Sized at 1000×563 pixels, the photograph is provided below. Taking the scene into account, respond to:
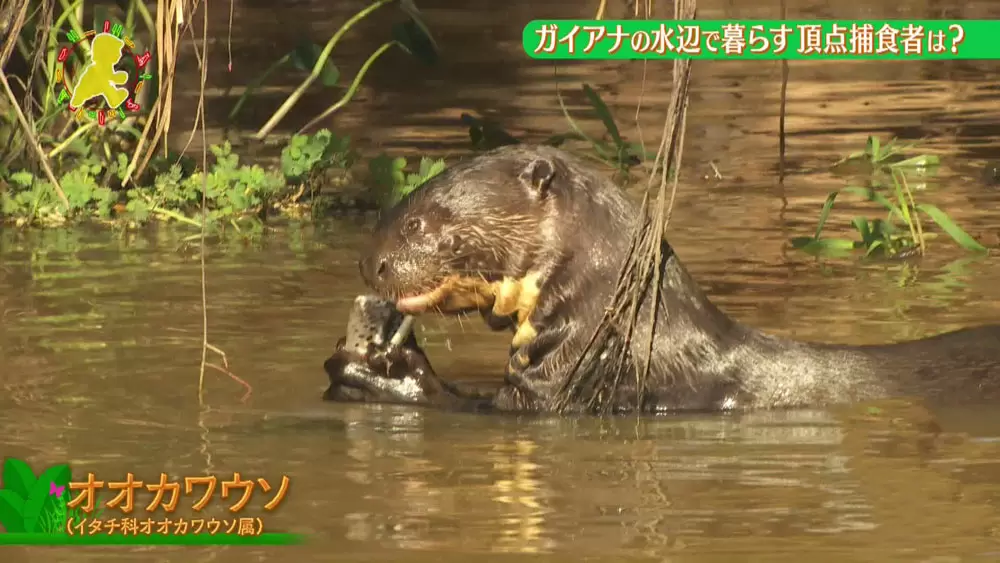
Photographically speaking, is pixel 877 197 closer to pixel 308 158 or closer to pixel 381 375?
pixel 308 158

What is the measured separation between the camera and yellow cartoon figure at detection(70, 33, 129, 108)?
920 cm

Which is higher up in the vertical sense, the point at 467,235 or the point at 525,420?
the point at 467,235

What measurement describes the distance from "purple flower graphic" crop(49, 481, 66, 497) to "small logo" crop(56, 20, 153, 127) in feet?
15.3

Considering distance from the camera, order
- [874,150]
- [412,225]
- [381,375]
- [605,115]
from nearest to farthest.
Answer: [412,225] → [381,375] → [874,150] → [605,115]

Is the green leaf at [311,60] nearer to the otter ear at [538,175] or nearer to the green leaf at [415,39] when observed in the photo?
the green leaf at [415,39]

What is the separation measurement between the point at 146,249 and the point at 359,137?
100 inches

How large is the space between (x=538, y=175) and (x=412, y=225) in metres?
0.37

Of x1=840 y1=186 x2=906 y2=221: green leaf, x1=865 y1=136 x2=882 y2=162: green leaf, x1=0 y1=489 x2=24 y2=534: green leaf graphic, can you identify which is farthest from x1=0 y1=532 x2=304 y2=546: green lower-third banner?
x1=865 y1=136 x2=882 y2=162: green leaf

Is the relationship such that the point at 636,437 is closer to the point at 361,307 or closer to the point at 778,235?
the point at 361,307

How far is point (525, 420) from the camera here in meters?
5.60

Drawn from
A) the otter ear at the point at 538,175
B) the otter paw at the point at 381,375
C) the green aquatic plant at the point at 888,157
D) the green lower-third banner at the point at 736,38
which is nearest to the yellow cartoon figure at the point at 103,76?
the green lower-third banner at the point at 736,38

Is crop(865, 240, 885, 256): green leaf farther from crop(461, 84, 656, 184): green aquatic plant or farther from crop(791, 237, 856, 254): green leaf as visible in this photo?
crop(461, 84, 656, 184): green aquatic plant

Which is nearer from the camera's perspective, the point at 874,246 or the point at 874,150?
the point at 874,246

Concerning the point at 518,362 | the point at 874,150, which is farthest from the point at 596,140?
the point at 518,362
